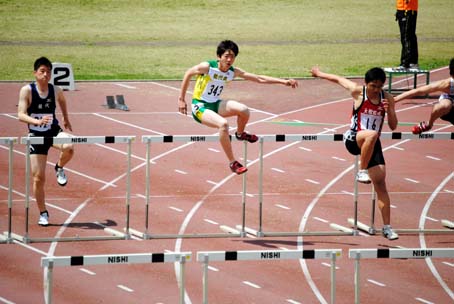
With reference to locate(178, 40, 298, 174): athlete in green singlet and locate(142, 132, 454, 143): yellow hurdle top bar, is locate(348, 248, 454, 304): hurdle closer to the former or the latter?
locate(142, 132, 454, 143): yellow hurdle top bar

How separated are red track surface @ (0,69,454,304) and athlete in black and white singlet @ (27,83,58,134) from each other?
1522 mm

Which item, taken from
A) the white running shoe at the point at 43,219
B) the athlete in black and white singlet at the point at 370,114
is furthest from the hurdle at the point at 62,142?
the athlete in black and white singlet at the point at 370,114

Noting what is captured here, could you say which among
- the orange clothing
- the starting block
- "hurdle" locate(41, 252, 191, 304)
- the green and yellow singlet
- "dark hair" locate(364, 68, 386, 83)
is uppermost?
the orange clothing

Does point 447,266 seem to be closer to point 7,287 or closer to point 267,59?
point 7,287

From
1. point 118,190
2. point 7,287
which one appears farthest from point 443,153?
point 7,287

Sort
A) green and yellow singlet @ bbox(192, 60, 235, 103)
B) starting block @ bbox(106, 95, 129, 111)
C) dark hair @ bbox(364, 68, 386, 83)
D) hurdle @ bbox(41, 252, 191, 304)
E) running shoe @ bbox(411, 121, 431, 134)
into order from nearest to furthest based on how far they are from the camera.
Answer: hurdle @ bbox(41, 252, 191, 304) → dark hair @ bbox(364, 68, 386, 83) → running shoe @ bbox(411, 121, 431, 134) → green and yellow singlet @ bbox(192, 60, 235, 103) → starting block @ bbox(106, 95, 129, 111)

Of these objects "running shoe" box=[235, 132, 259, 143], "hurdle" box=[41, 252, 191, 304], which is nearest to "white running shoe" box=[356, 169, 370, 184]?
"running shoe" box=[235, 132, 259, 143]

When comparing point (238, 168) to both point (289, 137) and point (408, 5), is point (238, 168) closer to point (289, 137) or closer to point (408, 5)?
point (289, 137)

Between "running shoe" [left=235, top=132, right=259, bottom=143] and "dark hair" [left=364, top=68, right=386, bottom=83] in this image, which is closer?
"dark hair" [left=364, top=68, right=386, bottom=83]

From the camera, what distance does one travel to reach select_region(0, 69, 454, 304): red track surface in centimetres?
1515

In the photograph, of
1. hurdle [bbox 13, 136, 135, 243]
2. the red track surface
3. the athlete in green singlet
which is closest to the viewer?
the red track surface

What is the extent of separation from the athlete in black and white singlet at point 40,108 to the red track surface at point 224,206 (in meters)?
1.52

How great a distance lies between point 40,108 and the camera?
16844mm

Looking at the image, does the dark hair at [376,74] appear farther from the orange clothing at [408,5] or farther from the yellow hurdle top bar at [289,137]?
the orange clothing at [408,5]
